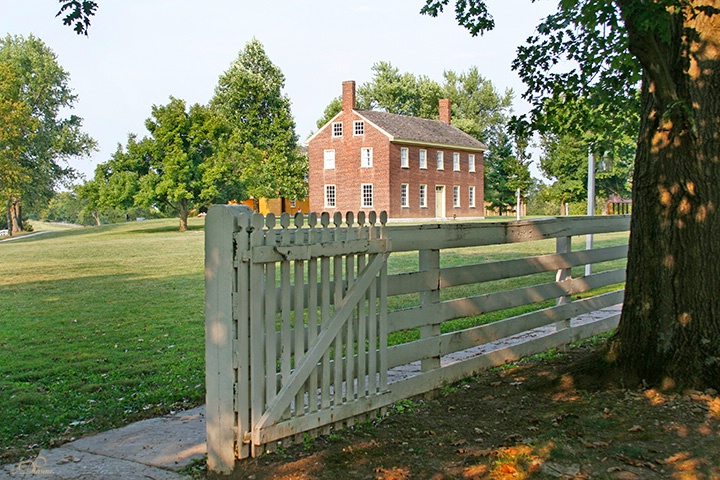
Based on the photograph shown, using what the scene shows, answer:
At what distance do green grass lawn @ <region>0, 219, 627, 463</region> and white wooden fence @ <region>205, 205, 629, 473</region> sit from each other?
1.44 meters

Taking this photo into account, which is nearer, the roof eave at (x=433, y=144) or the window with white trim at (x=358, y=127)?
the roof eave at (x=433, y=144)

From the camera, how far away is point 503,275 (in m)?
6.25

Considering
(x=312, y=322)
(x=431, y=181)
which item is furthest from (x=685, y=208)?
(x=431, y=181)

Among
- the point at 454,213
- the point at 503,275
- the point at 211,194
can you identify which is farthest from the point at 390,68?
the point at 503,275

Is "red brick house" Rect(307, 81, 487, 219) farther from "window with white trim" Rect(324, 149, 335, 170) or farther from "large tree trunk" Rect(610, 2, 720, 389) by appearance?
"large tree trunk" Rect(610, 2, 720, 389)

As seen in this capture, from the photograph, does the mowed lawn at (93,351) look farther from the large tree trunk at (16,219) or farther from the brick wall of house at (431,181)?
the large tree trunk at (16,219)

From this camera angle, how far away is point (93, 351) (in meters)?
7.86

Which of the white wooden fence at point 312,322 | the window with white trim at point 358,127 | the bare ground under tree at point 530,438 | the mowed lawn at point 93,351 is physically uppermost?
the window with white trim at point 358,127

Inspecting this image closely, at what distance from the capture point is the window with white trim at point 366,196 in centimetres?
4938

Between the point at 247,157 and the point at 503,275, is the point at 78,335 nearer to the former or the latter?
the point at 503,275

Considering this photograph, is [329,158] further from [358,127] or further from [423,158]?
[423,158]

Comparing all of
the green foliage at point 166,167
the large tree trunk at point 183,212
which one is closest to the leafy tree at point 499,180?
the green foliage at point 166,167

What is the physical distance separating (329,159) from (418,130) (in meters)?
7.22

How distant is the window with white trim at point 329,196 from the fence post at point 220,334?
47361 mm
